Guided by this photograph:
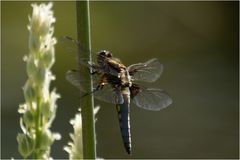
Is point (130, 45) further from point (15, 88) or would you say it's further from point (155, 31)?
point (15, 88)

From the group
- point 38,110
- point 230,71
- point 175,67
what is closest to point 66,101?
point 175,67

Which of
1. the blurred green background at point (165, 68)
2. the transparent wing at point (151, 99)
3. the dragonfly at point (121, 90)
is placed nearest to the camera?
the dragonfly at point (121, 90)

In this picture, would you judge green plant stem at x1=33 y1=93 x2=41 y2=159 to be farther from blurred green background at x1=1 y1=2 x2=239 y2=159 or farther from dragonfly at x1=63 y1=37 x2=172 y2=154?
blurred green background at x1=1 y1=2 x2=239 y2=159

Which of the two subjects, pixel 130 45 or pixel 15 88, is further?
pixel 130 45

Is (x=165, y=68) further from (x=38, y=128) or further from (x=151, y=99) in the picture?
(x=38, y=128)

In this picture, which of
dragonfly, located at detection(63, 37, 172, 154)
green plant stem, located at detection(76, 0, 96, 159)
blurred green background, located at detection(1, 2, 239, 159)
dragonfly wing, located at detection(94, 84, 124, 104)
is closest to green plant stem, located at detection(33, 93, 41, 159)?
green plant stem, located at detection(76, 0, 96, 159)

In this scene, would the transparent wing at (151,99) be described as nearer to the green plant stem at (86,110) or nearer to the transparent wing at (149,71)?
the transparent wing at (149,71)

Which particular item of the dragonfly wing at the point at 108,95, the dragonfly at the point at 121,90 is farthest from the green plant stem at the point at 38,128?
the dragonfly wing at the point at 108,95
